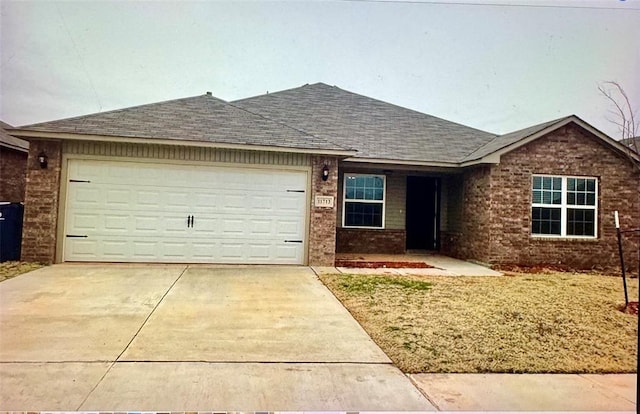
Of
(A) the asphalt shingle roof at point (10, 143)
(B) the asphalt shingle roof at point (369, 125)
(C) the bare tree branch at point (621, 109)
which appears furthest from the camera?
(A) the asphalt shingle roof at point (10, 143)

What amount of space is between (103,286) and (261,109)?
849 cm

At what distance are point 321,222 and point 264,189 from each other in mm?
1407

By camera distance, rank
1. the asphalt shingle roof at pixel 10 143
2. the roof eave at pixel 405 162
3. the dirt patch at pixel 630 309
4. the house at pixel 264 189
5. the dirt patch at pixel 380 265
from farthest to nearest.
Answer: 1. the asphalt shingle roof at pixel 10 143
2. the roof eave at pixel 405 162
3. the dirt patch at pixel 380 265
4. the house at pixel 264 189
5. the dirt patch at pixel 630 309

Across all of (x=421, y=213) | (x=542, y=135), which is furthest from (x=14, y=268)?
(x=542, y=135)

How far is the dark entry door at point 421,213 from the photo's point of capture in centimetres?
1349

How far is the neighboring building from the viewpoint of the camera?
12.4m

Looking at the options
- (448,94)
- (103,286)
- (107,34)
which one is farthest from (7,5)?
(448,94)

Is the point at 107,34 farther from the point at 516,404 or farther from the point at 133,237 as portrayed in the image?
the point at 133,237

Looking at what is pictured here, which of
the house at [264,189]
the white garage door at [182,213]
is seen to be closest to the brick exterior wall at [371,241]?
the house at [264,189]

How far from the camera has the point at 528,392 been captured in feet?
11.3

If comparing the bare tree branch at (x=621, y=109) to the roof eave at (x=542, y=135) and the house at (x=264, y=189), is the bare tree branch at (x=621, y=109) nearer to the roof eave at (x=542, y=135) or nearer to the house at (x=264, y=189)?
the roof eave at (x=542, y=135)

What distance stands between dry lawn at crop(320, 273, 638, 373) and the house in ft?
7.35

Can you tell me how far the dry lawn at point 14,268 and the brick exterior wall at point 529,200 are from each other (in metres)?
9.38

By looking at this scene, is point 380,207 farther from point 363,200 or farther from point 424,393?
point 424,393
